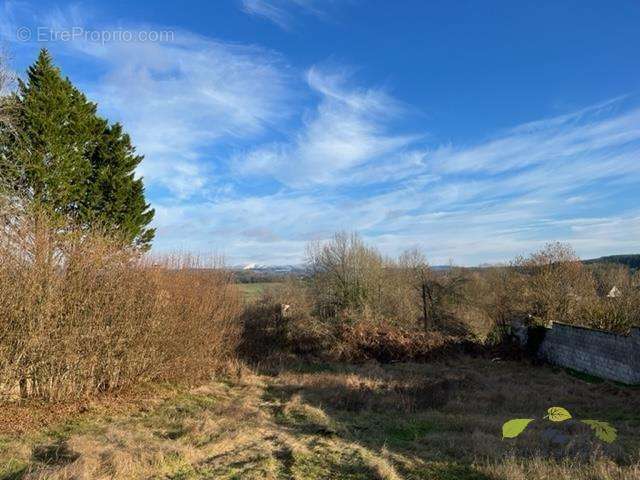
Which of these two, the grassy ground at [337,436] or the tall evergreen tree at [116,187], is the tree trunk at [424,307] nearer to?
the grassy ground at [337,436]

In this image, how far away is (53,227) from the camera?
375 inches

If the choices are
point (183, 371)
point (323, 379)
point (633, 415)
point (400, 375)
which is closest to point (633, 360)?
point (633, 415)

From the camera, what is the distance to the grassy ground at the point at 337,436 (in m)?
5.64

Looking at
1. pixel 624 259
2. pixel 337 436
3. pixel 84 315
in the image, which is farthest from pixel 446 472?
pixel 624 259

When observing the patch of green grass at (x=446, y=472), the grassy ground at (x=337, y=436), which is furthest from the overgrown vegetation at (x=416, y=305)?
the patch of green grass at (x=446, y=472)

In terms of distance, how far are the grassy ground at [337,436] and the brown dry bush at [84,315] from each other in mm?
916

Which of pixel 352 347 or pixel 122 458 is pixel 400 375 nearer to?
pixel 352 347

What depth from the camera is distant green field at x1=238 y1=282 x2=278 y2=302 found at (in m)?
18.1

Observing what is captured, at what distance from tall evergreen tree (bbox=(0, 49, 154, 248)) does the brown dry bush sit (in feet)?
9.92

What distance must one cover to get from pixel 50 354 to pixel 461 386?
10.6 m

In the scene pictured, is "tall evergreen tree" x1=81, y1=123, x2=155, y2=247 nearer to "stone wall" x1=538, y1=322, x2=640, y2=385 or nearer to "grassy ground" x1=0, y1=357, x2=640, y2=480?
"grassy ground" x1=0, y1=357, x2=640, y2=480

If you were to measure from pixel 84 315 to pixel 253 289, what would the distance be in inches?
524

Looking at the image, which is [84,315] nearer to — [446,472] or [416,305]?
[446,472]

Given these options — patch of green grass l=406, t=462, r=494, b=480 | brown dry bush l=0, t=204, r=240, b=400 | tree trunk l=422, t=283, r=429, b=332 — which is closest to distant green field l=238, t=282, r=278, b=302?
brown dry bush l=0, t=204, r=240, b=400
